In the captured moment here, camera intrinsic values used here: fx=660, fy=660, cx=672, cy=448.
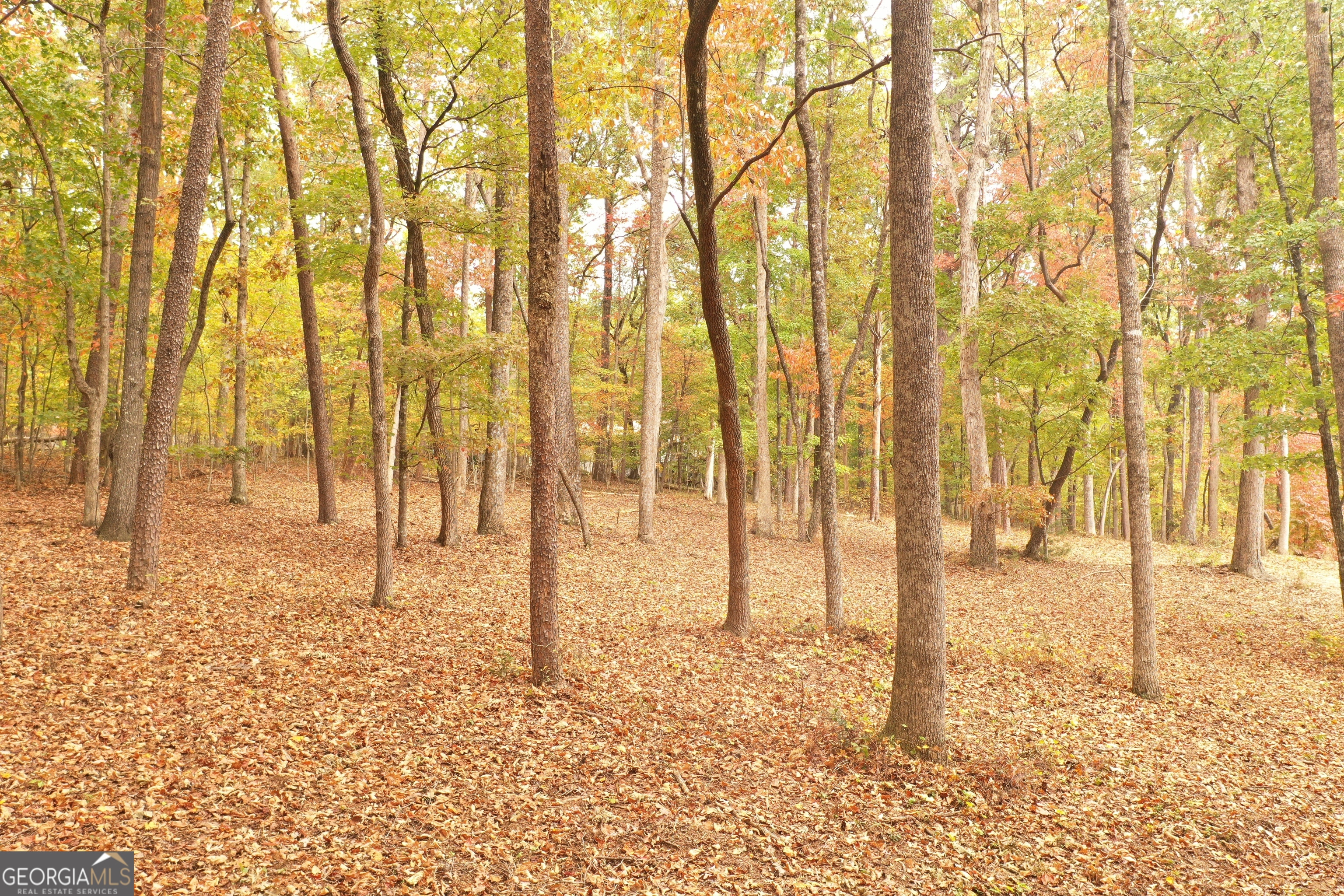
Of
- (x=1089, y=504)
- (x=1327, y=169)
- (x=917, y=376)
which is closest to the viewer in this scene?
(x=917, y=376)

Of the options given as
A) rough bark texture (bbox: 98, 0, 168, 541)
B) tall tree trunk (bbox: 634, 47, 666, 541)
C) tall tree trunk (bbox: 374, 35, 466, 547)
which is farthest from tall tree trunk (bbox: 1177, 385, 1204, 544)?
rough bark texture (bbox: 98, 0, 168, 541)

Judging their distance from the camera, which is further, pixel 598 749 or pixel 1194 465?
pixel 1194 465

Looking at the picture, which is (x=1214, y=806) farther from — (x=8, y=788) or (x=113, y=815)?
(x=8, y=788)

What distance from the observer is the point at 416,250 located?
34.6ft

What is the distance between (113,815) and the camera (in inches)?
141

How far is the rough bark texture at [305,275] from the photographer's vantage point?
10656 mm

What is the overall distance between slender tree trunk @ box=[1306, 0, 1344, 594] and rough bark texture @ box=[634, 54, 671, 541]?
10.6 meters

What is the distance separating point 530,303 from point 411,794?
12.8ft

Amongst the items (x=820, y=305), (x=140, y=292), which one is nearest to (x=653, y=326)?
(x=820, y=305)

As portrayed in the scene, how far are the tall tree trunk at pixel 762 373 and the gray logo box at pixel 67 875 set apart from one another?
1428 cm

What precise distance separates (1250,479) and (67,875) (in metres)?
19.3

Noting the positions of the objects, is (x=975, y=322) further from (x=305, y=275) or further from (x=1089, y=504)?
(x=1089, y=504)

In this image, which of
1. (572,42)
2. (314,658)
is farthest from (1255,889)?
(572,42)

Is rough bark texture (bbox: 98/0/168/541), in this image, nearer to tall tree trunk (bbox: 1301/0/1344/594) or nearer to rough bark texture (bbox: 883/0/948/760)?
rough bark texture (bbox: 883/0/948/760)
